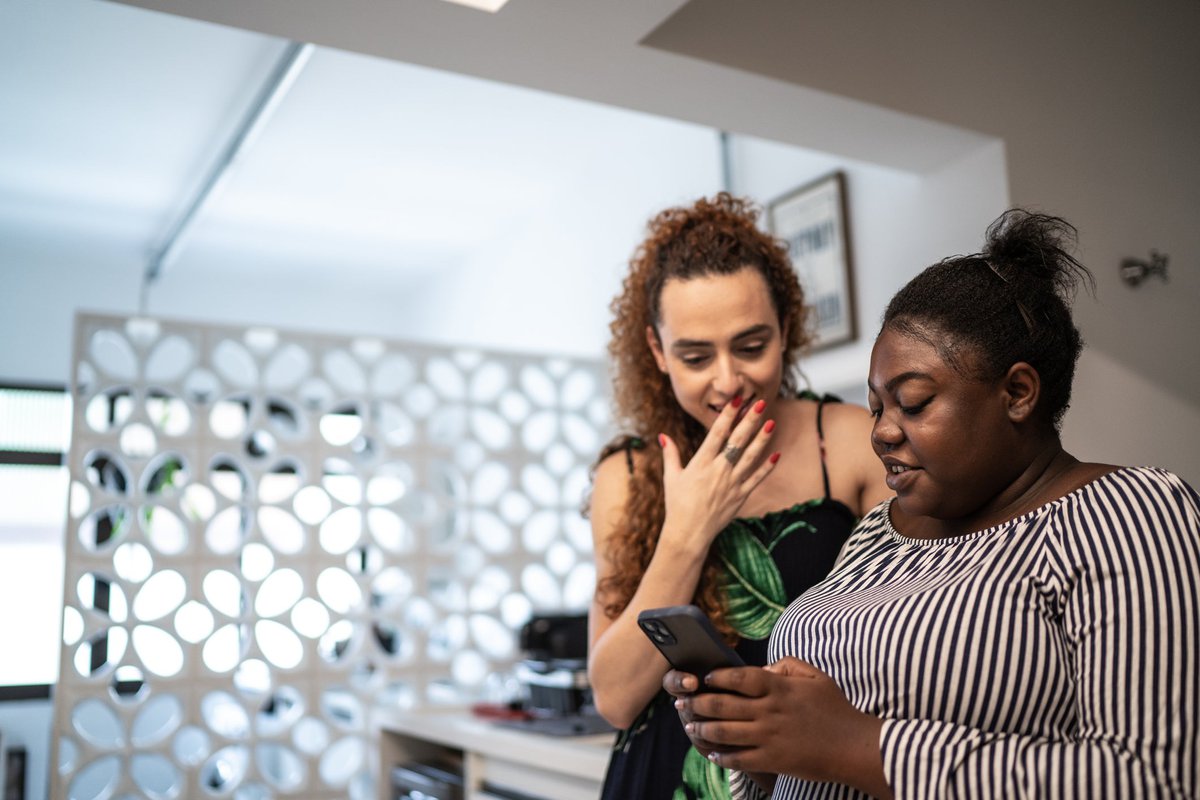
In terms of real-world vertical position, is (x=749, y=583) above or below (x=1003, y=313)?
below

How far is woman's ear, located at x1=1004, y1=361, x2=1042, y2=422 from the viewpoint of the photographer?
3.21 feet

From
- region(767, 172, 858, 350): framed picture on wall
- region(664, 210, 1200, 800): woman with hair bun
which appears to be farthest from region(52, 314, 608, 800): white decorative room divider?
region(664, 210, 1200, 800): woman with hair bun

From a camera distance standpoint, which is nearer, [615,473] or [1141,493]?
[1141,493]

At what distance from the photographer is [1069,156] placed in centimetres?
232

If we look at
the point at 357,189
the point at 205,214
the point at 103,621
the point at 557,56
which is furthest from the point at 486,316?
the point at 557,56

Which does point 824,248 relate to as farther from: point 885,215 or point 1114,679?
point 1114,679

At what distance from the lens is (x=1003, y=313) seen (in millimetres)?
1001

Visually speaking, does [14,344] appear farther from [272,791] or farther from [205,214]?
[272,791]

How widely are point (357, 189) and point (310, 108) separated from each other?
2.56 feet

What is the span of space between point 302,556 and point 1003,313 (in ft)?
9.10

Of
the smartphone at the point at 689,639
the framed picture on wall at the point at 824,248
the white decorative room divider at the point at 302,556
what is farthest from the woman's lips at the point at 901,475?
the white decorative room divider at the point at 302,556

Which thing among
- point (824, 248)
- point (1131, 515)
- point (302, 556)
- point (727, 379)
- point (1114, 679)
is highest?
point (824, 248)

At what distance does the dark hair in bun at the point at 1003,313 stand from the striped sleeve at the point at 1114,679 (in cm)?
14

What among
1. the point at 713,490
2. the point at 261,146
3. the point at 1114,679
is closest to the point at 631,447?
the point at 713,490
